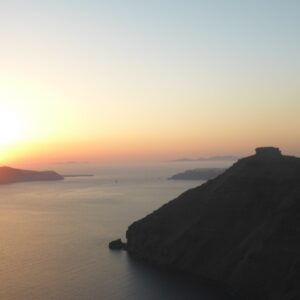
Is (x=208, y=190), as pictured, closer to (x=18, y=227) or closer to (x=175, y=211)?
(x=175, y=211)

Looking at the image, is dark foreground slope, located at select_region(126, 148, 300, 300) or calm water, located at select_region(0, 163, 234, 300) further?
calm water, located at select_region(0, 163, 234, 300)

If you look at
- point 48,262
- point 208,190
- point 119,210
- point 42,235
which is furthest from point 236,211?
point 119,210

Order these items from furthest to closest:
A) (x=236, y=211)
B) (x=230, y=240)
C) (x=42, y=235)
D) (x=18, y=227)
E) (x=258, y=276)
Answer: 1. (x=18, y=227)
2. (x=42, y=235)
3. (x=236, y=211)
4. (x=230, y=240)
5. (x=258, y=276)

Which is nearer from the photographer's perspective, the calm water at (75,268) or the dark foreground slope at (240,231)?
the dark foreground slope at (240,231)

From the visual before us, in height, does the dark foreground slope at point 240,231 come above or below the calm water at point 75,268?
above

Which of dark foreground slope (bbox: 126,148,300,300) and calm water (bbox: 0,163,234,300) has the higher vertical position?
dark foreground slope (bbox: 126,148,300,300)

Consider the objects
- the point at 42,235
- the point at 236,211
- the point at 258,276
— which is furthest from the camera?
the point at 42,235

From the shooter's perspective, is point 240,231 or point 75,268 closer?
point 240,231

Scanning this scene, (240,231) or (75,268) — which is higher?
(240,231)
